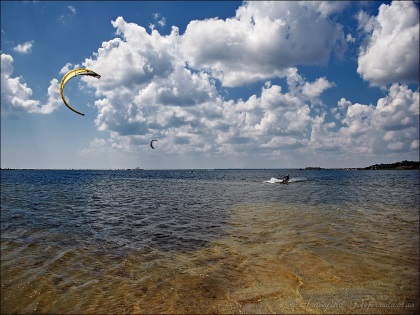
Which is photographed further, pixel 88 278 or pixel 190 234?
pixel 190 234

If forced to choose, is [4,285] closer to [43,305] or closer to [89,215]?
→ [43,305]

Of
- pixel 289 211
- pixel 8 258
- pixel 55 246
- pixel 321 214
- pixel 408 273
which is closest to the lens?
pixel 408 273

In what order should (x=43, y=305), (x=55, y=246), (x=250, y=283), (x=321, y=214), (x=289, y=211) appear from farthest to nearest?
(x=289, y=211) → (x=321, y=214) → (x=55, y=246) → (x=250, y=283) → (x=43, y=305)

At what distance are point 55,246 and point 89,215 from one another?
9.96 m

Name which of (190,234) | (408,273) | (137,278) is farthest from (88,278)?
(408,273)

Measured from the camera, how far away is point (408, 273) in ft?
31.0

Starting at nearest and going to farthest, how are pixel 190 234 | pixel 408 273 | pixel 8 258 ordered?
pixel 408 273, pixel 8 258, pixel 190 234

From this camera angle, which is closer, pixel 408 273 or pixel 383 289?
pixel 383 289

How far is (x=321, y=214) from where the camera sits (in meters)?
22.8

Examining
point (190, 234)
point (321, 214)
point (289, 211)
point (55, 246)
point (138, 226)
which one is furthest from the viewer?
point (289, 211)

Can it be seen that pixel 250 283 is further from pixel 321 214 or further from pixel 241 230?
pixel 321 214

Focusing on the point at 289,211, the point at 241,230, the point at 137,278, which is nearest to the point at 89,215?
the point at 241,230

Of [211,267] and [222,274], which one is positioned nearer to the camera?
[222,274]

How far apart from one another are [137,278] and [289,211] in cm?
1787
